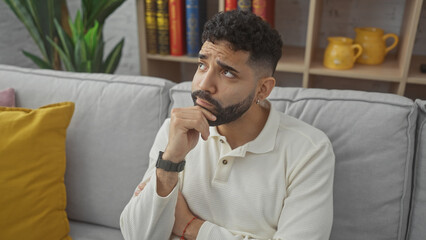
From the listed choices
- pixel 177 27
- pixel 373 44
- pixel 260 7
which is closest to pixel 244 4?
pixel 260 7

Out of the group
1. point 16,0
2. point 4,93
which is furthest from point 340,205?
point 16,0

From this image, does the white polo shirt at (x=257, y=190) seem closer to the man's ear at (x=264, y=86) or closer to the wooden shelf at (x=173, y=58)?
the man's ear at (x=264, y=86)

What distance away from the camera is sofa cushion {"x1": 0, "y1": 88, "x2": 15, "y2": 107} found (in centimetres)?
144

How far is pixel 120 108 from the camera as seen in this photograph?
1.40 meters

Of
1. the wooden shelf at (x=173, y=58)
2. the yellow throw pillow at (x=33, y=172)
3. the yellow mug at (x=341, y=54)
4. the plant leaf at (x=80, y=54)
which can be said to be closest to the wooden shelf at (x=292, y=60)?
Answer: the yellow mug at (x=341, y=54)

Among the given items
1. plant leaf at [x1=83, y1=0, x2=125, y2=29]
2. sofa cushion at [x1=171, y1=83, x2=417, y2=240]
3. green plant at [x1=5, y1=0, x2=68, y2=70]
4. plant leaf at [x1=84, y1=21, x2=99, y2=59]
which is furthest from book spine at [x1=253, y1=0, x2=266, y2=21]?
green plant at [x1=5, y1=0, x2=68, y2=70]

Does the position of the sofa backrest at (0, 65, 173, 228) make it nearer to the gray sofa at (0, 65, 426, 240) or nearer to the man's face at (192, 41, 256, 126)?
the gray sofa at (0, 65, 426, 240)

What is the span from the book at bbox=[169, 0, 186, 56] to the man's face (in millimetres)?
1094

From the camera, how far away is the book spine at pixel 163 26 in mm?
2055

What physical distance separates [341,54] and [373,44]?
0.61ft

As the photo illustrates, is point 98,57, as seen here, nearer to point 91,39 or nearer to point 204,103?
point 91,39

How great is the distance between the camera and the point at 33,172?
4.14ft

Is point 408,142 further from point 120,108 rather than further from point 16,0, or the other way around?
point 16,0

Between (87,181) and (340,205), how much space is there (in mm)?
880
